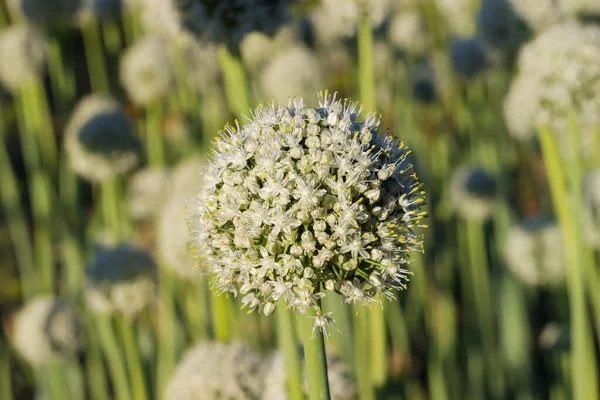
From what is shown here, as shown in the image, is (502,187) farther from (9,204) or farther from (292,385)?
(9,204)

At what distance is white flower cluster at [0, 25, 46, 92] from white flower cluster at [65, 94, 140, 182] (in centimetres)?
49

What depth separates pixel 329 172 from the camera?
120 cm

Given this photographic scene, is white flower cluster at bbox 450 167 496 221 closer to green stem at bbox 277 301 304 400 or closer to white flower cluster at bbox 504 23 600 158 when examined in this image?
white flower cluster at bbox 504 23 600 158

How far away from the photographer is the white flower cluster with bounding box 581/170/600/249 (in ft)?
8.12

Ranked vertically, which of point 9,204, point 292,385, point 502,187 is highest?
point 9,204

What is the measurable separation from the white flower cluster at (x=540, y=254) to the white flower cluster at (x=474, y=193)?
21 cm

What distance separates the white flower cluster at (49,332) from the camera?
2.89 meters

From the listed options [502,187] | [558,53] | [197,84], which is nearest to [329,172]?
[558,53]

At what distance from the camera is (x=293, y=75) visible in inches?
153

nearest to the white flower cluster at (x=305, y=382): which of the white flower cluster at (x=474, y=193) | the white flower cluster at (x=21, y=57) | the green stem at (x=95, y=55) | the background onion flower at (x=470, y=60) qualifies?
the white flower cluster at (x=474, y=193)

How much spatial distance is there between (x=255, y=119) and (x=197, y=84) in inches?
101

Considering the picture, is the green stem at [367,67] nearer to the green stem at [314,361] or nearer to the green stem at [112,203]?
the green stem at [314,361]

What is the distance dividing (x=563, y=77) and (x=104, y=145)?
2148 mm

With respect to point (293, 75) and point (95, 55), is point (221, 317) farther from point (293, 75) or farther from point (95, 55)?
point (95, 55)
